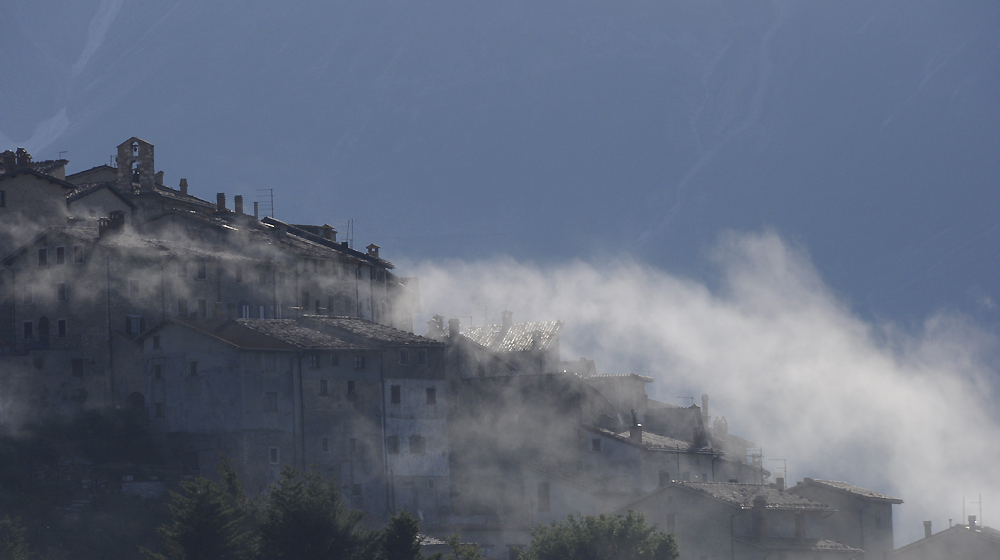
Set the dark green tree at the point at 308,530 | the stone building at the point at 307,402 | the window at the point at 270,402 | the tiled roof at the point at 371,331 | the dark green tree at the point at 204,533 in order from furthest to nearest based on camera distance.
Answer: the tiled roof at the point at 371,331 → the window at the point at 270,402 → the stone building at the point at 307,402 → the dark green tree at the point at 308,530 → the dark green tree at the point at 204,533

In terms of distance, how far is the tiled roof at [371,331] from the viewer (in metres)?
64.0

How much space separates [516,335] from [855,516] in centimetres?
2908

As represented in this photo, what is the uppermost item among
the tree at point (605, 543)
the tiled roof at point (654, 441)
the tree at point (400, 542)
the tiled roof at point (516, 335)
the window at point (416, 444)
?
the tiled roof at point (516, 335)

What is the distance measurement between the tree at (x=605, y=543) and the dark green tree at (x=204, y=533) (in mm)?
13011

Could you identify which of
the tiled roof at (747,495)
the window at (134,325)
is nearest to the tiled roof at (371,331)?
the window at (134,325)

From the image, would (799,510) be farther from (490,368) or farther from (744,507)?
(490,368)

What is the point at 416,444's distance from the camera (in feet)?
208

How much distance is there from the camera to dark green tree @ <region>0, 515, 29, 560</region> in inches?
1700

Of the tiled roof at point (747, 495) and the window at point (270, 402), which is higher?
the window at point (270, 402)

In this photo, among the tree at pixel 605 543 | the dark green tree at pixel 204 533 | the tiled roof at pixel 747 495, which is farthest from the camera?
the tiled roof at pixel 747 495

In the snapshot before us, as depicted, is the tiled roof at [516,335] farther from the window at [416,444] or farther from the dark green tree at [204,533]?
the dark green tree at [204,533]

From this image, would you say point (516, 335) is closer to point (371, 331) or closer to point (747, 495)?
point (371, 331)

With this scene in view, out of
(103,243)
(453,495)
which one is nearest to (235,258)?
(103,243)

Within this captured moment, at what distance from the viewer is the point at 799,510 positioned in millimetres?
62812
